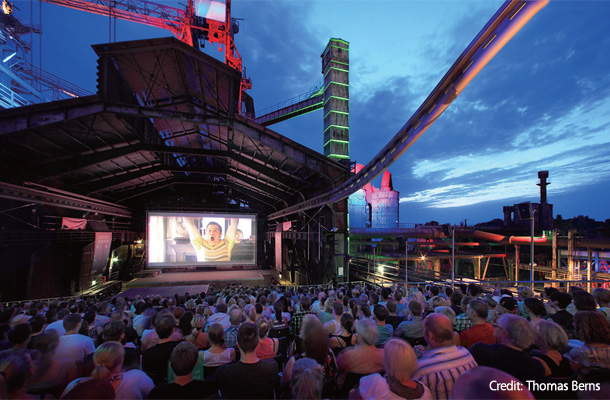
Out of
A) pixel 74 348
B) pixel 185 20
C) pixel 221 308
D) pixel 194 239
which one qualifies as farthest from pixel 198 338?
pixel 185 20

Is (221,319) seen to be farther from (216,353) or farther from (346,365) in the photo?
(346,365)

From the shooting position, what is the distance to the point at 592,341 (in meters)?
2.62

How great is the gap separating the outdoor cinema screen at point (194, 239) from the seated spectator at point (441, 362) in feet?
73.0

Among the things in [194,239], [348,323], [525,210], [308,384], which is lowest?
[194,239]

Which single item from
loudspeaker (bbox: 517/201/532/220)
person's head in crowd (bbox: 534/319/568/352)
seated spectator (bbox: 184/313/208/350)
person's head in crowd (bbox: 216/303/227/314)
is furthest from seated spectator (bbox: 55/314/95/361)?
loudspeaker (bbox: 517/201/532/220)

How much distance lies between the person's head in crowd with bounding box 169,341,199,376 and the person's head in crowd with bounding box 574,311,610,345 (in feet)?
Result: 12.6

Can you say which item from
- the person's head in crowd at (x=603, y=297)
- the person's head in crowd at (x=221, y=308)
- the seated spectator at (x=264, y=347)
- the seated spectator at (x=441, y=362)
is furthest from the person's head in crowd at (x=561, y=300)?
the person's head in crowd at (x=221, y=308)

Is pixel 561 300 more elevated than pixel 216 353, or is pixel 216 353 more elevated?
pixel 561 300

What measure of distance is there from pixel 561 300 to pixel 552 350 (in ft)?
7.58

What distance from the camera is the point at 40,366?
2961 millimetres

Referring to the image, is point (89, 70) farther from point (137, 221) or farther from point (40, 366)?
point (40, 366)

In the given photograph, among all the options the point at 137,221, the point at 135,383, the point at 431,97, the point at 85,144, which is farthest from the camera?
the point at 137,221

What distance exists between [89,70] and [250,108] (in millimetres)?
176877

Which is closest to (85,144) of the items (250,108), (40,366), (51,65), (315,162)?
(315,162)
